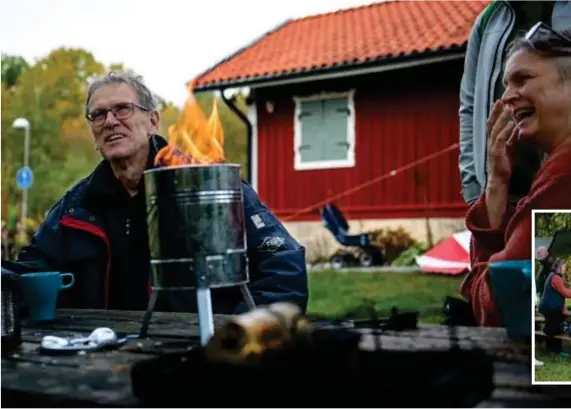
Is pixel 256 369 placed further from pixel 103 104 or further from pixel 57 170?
pixel 57 170

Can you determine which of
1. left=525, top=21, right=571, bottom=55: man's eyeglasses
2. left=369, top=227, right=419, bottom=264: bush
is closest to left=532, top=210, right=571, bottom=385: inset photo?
left=525, top=21, right=571, bottom=55: man's eyeglasses

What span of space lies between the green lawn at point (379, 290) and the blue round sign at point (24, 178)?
0.91 m

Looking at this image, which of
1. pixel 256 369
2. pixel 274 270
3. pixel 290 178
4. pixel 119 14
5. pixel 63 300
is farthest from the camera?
pixel 290 178

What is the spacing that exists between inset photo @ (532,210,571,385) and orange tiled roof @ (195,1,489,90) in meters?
0.98

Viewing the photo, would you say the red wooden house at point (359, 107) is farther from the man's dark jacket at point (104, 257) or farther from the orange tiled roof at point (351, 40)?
the man's dark jacket at point (104, 257)

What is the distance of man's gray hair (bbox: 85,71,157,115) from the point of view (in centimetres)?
171

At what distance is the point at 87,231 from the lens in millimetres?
1692

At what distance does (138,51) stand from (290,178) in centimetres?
263

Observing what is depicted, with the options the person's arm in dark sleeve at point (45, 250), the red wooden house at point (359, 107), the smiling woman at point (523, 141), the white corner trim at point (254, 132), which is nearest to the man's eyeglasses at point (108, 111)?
the person's arm in dark sleeve at point (45, 250)

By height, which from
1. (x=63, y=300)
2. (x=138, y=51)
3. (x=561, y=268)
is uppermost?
(x=138, y=51)

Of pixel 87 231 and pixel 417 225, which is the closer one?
pixel 87 231

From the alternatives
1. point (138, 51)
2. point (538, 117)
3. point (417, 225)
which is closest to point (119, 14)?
point (138, 51)

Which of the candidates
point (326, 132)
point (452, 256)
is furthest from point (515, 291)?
point (326, 132)

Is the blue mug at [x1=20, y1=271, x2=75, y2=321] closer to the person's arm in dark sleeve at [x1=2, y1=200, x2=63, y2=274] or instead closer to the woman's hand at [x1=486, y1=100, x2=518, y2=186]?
the person's arm in dark sleeve at [x1=2, y1=200, x2=63, y2=274]
